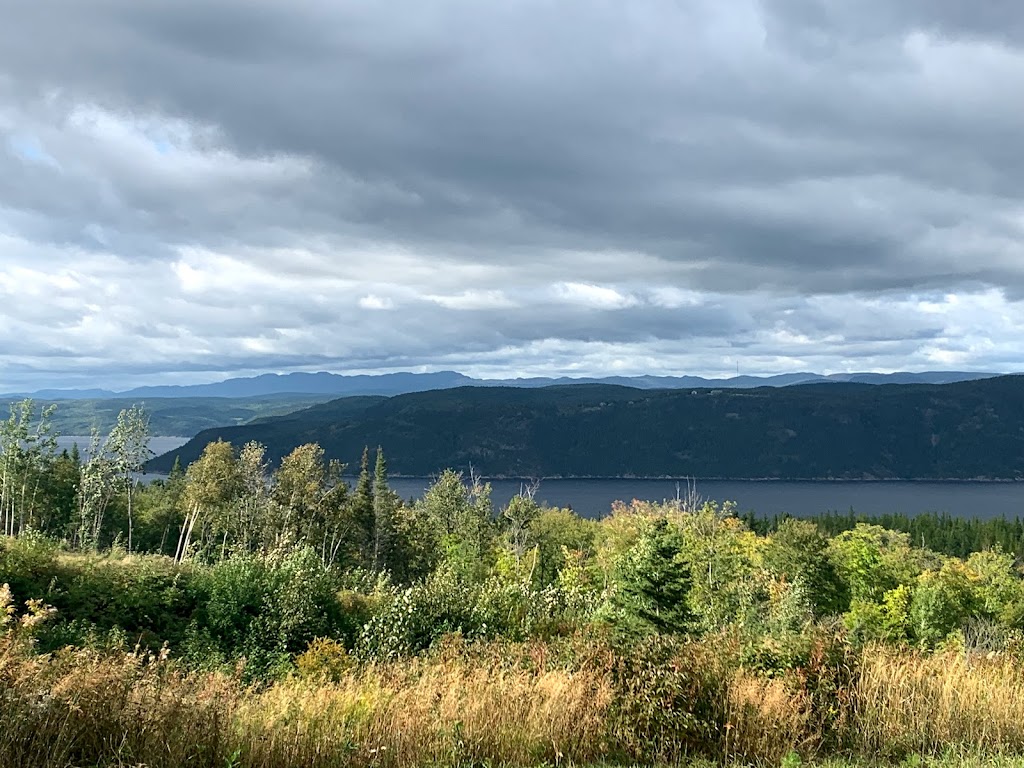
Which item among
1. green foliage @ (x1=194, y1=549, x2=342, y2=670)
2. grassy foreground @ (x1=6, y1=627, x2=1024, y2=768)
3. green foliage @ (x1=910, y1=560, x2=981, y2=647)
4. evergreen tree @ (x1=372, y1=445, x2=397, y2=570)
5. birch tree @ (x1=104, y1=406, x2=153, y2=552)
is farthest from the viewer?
evergreen tree @ (x1=372, y1=445, x2=397, y2=570)

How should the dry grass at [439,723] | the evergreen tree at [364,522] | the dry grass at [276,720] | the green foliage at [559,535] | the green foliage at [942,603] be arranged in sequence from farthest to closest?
1. the green foliage at [559,535]
2. the evergreen tree at [364,522]
3. the green foliage at [942,603]
4. the dry grass at [439,723]
5. the dry grass at [276,720]

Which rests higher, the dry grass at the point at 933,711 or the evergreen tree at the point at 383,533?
the dry grass at the point at 933,711

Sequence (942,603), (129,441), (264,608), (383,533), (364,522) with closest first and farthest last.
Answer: (264,608) → (129,441) → (942,603) → (364,522) → (383,533)

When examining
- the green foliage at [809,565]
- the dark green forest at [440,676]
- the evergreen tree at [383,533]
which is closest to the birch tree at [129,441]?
the dark green forest at [440,676]

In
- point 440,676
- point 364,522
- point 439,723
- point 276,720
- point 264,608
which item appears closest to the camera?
point 276,720

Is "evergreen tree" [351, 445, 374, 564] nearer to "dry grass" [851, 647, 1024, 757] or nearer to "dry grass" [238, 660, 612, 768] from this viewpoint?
"dry grass" [238, 660, 612, 768]

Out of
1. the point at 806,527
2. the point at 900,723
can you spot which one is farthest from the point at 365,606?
the point at 806,527

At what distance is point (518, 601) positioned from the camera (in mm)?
16016

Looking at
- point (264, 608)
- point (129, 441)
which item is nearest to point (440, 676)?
point (264, 608)

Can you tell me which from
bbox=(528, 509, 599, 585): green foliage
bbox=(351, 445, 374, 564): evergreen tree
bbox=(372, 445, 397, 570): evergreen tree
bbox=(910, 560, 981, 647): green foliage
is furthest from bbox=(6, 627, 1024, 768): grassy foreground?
bbox=(528, 509, 599, 585): green foliage

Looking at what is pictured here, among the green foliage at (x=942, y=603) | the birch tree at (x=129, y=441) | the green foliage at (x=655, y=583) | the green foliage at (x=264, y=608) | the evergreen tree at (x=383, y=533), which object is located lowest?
the green foliage at (x=942, y=603)

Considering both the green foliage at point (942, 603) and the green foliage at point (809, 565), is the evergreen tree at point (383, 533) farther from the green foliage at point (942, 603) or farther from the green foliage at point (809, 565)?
the green foliage at point (942, 603)

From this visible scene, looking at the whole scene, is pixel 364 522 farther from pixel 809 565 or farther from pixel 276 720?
pixel 276 720

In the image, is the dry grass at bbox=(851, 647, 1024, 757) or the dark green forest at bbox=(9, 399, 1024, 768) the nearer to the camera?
the dark green forest at bbox=(9, 399, 1024, 768)
